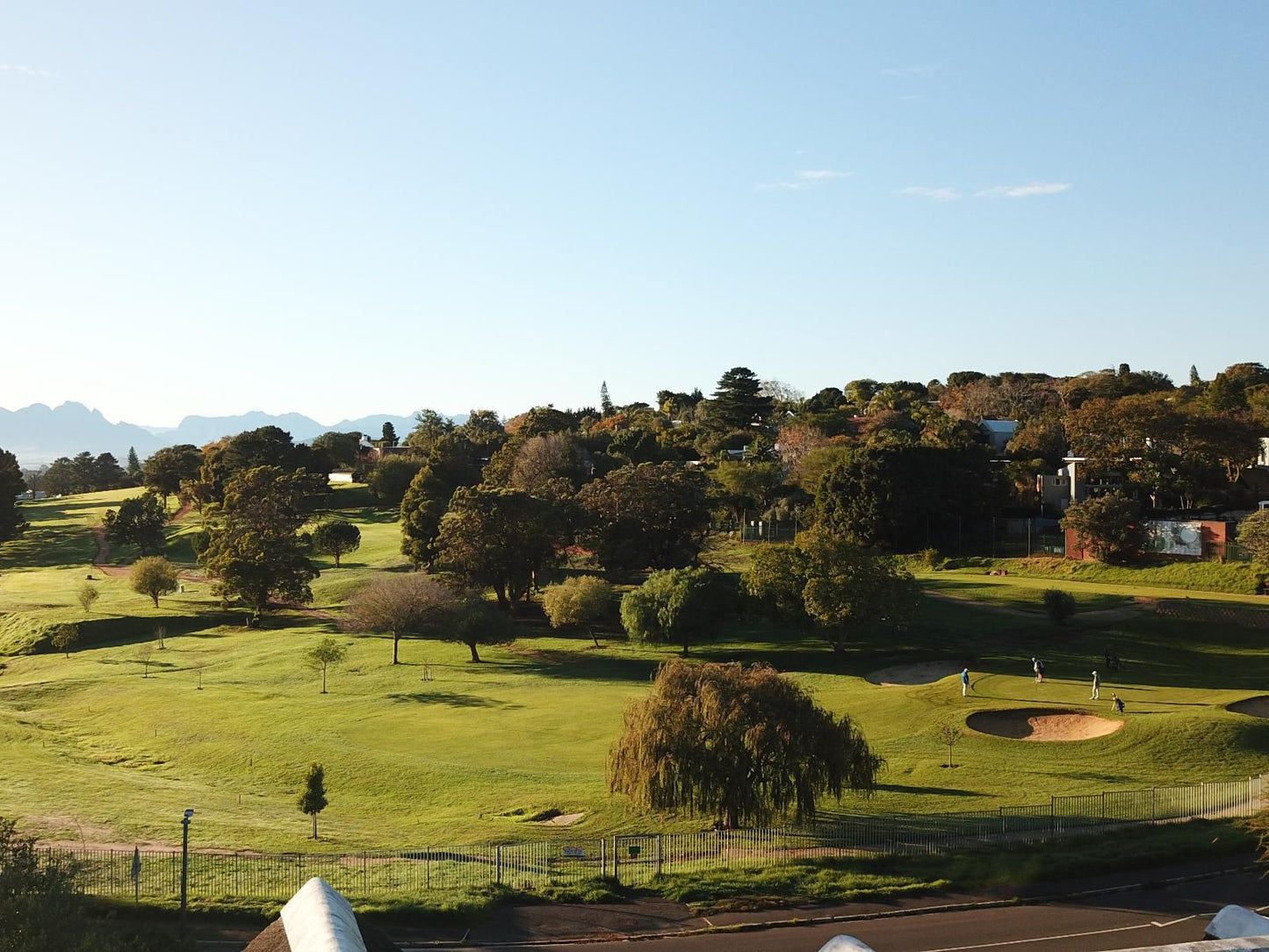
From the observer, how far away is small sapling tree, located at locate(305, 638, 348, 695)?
185 feet

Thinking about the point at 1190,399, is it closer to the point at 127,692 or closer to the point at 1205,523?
the point at 1205,523

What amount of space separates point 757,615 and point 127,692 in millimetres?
36135

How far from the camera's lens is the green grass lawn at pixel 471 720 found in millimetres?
32969

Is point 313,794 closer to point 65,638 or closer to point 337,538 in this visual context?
point 65,638

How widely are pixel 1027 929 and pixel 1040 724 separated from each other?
21899mm

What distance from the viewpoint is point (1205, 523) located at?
235ft

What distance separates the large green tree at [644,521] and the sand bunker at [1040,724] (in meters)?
36.1

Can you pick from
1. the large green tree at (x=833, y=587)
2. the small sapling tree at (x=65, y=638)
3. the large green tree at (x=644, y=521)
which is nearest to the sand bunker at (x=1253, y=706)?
the large green tree at (x=833, y=587)

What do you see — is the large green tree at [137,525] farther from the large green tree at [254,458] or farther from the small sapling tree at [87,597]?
A: the small sapling tree at [87,597]

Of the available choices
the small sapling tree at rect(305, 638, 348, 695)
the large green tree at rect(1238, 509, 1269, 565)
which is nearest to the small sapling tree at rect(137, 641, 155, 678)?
the small sapling tree at rect(305, 638, 348, 695)

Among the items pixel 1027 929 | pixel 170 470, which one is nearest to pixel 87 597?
pixel 170 470

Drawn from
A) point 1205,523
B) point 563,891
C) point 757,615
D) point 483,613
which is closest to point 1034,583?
point 1205,523

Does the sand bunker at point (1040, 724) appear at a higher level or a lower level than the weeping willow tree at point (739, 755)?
lower

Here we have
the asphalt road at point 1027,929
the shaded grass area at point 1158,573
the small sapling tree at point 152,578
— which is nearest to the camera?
the asphalt road at point 1027,929
